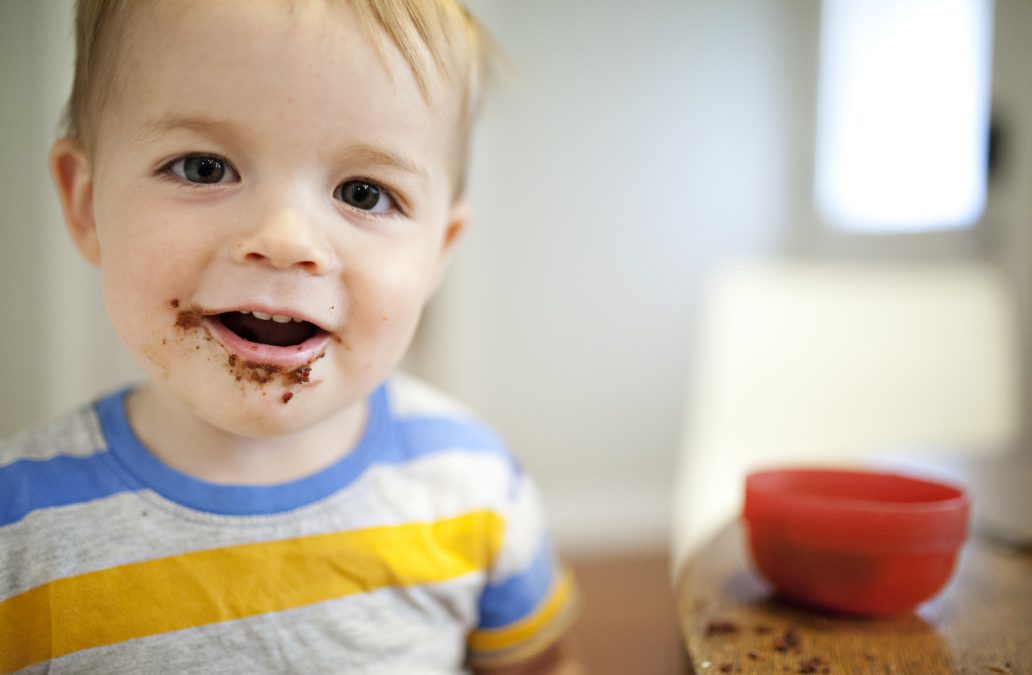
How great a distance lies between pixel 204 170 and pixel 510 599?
1.40 ft

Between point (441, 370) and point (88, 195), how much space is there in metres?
1.92

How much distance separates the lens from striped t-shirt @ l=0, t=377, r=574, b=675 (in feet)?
1.66

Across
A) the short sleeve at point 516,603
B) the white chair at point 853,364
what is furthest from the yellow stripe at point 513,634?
the white chair at point 853,364

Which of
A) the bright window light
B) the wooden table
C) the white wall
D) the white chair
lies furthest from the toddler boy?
the bright window light

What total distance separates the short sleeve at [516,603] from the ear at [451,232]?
21 cm

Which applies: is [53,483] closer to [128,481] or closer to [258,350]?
[128,481]

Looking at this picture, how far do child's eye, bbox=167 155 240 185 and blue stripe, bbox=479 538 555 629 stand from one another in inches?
15.6

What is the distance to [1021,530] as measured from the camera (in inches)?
29.4

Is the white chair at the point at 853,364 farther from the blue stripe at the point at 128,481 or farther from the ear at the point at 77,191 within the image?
the ear at the point at 77,191

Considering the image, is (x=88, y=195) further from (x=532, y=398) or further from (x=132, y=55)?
(x=532, y=398)

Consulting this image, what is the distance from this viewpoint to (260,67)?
48 cm

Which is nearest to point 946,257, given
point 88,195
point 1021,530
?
point 1021,530

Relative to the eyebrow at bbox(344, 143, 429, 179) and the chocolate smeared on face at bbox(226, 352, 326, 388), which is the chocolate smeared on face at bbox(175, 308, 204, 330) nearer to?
the chocolate smeared on face at bbox(226, 352, 326, 388)

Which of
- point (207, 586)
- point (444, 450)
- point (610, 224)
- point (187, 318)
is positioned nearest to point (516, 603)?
point (444, 450)
